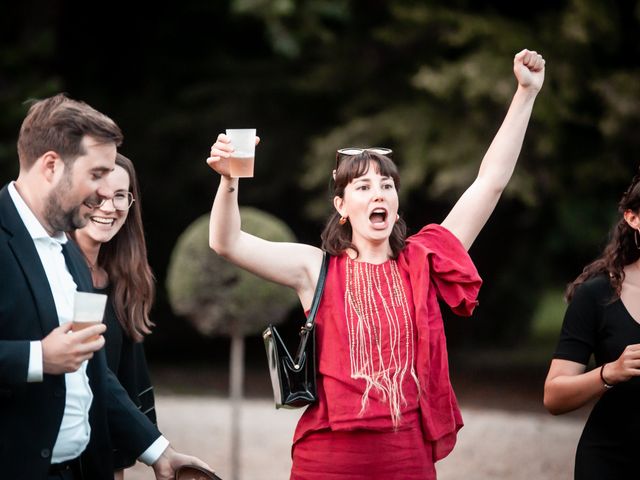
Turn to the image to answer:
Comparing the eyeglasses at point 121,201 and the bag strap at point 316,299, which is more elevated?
the eyeglasses at point 121,201

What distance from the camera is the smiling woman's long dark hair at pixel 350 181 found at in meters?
4.08

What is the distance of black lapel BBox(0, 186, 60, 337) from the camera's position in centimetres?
318

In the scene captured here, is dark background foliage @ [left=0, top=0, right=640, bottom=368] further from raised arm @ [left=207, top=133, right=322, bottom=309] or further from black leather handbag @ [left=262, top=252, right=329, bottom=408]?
black leather handbag @ [left=262, top=252, right=329, bottom=408]

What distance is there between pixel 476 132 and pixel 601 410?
346 inches

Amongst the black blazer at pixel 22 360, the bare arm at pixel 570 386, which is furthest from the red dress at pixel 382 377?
the black blazer at pixel 22 360

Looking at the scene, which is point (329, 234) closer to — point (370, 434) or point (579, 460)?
point (370, 434)

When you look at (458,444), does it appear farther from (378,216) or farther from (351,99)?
(378,216)

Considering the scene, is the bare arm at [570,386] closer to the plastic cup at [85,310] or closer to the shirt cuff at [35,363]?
the plastic cup at [85,310]

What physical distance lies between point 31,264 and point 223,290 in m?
8.11

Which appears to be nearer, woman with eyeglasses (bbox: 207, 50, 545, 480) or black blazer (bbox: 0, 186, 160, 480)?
black blazer (bbox: 0, 186, 160, 480)

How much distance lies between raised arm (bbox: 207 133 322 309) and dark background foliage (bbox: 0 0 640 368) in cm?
800

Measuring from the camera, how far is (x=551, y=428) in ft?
38.1

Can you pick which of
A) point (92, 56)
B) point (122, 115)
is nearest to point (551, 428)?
point (122, 115)

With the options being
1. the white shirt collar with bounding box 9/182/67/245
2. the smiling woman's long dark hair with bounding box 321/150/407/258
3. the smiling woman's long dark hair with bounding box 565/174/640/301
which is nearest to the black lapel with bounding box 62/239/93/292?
the white shirt collar with bounding box 9/182/67/245
